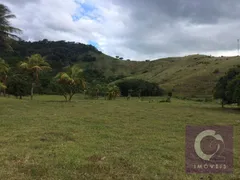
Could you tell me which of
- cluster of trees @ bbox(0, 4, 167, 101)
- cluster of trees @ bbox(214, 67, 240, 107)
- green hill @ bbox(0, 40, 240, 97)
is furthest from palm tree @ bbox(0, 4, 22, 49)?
green hill @ bbox(0, 40, 240, 97)

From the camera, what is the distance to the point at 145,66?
125m

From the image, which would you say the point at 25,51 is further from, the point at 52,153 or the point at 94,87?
the point at 52,153

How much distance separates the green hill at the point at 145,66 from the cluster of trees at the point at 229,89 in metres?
32.6

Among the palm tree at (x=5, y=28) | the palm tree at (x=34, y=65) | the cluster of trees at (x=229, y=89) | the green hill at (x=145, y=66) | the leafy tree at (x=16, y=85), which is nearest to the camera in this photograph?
the palm tree at (x=5, y=28)

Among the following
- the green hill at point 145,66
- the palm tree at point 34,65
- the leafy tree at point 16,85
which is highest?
the green hill at point 145,66

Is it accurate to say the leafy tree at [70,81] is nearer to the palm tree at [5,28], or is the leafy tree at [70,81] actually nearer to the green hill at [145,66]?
the palm tree at [5,28]

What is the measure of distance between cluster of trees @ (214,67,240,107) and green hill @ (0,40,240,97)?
3263cm

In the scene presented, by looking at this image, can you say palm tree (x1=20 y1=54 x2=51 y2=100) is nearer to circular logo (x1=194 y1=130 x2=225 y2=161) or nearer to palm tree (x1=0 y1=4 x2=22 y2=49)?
palm tree (x1=0 y1=4 x2=22 y2=49)

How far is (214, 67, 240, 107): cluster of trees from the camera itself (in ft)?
97.3

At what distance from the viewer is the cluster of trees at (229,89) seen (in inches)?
1168

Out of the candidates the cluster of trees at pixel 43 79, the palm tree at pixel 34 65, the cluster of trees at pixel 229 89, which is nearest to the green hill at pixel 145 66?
the cluster of trees at pixel 43 79

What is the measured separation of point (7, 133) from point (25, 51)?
10073cm

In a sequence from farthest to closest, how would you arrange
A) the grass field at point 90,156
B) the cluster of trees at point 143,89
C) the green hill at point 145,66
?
the green hill at point 145,66 → the cluster of trees at point 143,89 → the grass field at point 90,156

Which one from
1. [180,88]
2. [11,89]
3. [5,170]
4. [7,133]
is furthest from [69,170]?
[180,88]
